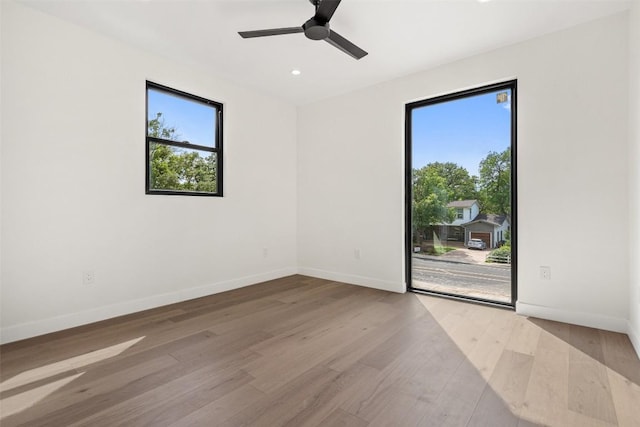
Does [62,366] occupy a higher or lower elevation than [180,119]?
lower

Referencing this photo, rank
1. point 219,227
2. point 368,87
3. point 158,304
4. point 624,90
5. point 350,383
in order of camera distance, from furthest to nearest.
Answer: point 368,87 → point 219,227 → point 158,304 → point 624,90 → point 350,383

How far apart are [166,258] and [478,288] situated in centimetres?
328

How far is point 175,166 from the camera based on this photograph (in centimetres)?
339

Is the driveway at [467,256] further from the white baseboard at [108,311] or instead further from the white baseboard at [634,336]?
the white baseboard at [108,311]

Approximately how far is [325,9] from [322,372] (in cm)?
235

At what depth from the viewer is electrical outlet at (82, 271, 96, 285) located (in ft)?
8.79

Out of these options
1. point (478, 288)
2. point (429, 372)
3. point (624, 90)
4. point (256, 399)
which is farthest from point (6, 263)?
point (624, 90)

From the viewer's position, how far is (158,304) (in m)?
3.15

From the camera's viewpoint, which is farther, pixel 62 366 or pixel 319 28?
pixel 319 28

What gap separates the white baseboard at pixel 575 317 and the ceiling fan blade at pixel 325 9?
2940mm

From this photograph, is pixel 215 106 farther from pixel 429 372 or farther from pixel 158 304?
pixel 429 372

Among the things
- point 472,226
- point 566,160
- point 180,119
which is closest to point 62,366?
point 180,119

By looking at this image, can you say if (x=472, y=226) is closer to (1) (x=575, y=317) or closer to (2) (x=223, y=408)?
(1) (x=575, y=317)

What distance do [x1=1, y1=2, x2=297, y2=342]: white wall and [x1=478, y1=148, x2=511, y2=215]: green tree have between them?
2842 millimetres
